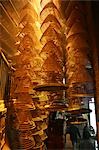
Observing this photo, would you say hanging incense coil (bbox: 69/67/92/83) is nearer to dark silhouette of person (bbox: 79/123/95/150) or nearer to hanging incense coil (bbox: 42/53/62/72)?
hanging incense coil (bbox: 42/53/62/72)

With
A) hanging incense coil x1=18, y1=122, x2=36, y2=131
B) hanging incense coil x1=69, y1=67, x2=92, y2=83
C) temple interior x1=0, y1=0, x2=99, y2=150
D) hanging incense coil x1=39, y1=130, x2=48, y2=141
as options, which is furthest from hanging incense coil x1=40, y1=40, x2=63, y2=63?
hanging incense coil x1=39, y1=130, x2=48, y2=141

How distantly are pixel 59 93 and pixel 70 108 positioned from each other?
0.09 m

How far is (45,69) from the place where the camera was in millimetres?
1147

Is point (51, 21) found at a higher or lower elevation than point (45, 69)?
higher

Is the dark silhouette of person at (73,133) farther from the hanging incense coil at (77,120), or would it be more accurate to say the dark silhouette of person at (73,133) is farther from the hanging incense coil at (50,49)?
the hanging incense coil at (50,49)

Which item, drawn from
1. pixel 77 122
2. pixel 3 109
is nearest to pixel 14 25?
pixel 3 109

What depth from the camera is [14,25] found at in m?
1.51

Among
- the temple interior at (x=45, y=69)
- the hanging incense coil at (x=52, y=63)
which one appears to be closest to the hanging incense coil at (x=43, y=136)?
the temple interior at (x=45, y=69)

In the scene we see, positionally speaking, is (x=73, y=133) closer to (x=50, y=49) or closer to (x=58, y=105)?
(x=58, y=105)

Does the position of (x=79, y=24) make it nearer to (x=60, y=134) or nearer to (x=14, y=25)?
(x=14, y=25)

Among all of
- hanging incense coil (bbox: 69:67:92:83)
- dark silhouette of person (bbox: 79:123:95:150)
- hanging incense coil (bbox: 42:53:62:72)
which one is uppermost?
hanging incense coil (bbox: 42:53:62:72)

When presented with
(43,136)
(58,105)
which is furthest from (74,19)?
(43,136)

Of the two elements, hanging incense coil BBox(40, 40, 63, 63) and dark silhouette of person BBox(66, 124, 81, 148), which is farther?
dark silhouette of person BBox(66, 124, 81, 148)

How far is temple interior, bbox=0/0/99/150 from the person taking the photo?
1.10 m
